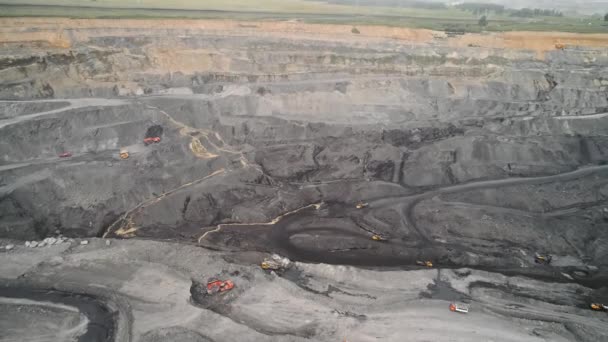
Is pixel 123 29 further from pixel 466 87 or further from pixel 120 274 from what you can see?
pixel 466 87

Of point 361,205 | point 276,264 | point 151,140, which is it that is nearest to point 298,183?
point 361,205

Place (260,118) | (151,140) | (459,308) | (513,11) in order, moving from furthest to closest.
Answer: (513,11)
(260,118)
(151,140)
(459,308)

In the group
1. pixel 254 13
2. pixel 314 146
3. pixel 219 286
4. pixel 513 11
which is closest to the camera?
pixel 219 286

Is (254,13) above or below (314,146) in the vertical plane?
above

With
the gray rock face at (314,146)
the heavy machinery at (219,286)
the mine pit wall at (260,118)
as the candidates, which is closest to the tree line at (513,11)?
the mine pit wall at (260,118)

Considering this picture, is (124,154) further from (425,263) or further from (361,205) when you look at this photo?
(425,263)

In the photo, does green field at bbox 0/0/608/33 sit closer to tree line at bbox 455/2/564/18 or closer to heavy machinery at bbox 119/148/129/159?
tree line at bbox 455/2/564/18

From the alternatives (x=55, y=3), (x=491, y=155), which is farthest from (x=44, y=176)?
(x=491, y=155)
